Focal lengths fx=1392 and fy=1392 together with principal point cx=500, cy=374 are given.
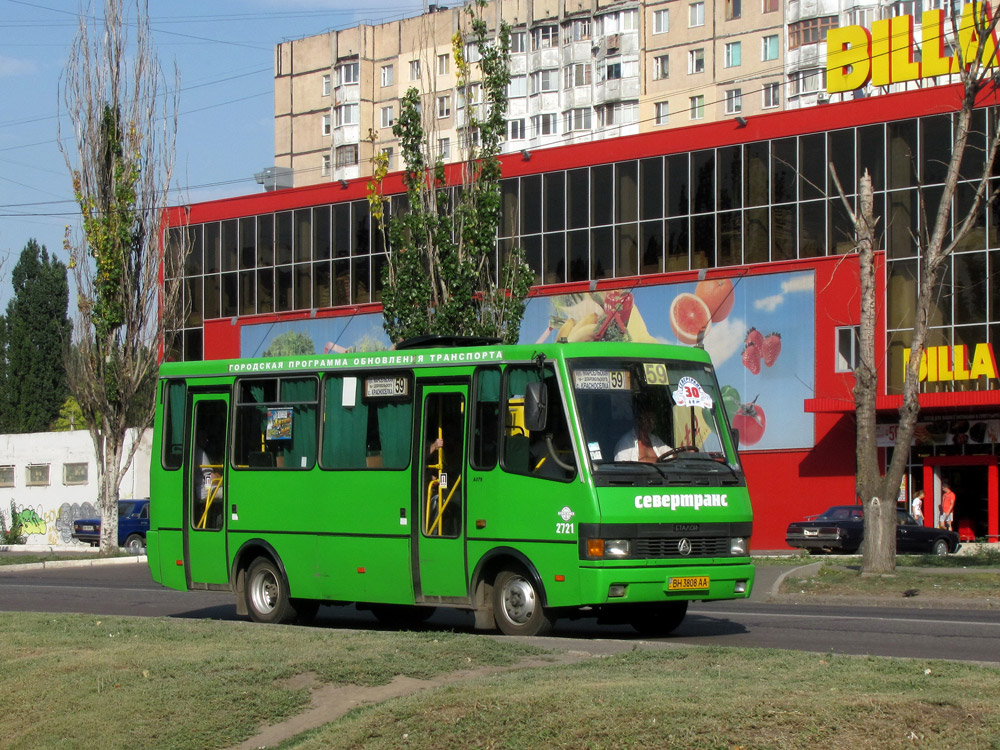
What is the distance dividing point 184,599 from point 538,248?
27.1m

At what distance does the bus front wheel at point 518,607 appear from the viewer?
1310 cm

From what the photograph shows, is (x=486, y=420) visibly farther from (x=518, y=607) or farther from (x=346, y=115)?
(x=346, y=115)

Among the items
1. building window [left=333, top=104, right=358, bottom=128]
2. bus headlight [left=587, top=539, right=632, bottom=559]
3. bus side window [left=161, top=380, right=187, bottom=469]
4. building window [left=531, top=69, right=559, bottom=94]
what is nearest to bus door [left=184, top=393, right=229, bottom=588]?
bus side window [left=161, top=380, right=187, bottom=469]

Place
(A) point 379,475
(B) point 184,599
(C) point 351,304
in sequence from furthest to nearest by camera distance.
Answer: (C) point 351,304 < (B) point 184,599 < (A) point 379,475

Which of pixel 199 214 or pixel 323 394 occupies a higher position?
pixel 199 214

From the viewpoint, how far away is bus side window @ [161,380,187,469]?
1659 cm

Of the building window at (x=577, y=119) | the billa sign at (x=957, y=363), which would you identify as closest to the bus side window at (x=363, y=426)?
the billa sign at (x=957, y=363)

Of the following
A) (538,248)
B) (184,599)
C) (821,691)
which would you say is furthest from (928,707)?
(538,248)

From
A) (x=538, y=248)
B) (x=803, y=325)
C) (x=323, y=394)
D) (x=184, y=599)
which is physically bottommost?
(x=184, y=599)

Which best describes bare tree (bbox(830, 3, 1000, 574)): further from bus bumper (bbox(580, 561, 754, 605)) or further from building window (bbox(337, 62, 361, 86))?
building window (bbox(337, 62, 361, 86))

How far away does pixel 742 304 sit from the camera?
41875 millimetres

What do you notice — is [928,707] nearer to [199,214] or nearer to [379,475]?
[379,475]

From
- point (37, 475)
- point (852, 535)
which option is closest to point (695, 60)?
point (37, 475)

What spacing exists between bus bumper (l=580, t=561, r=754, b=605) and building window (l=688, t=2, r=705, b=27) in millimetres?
73386
